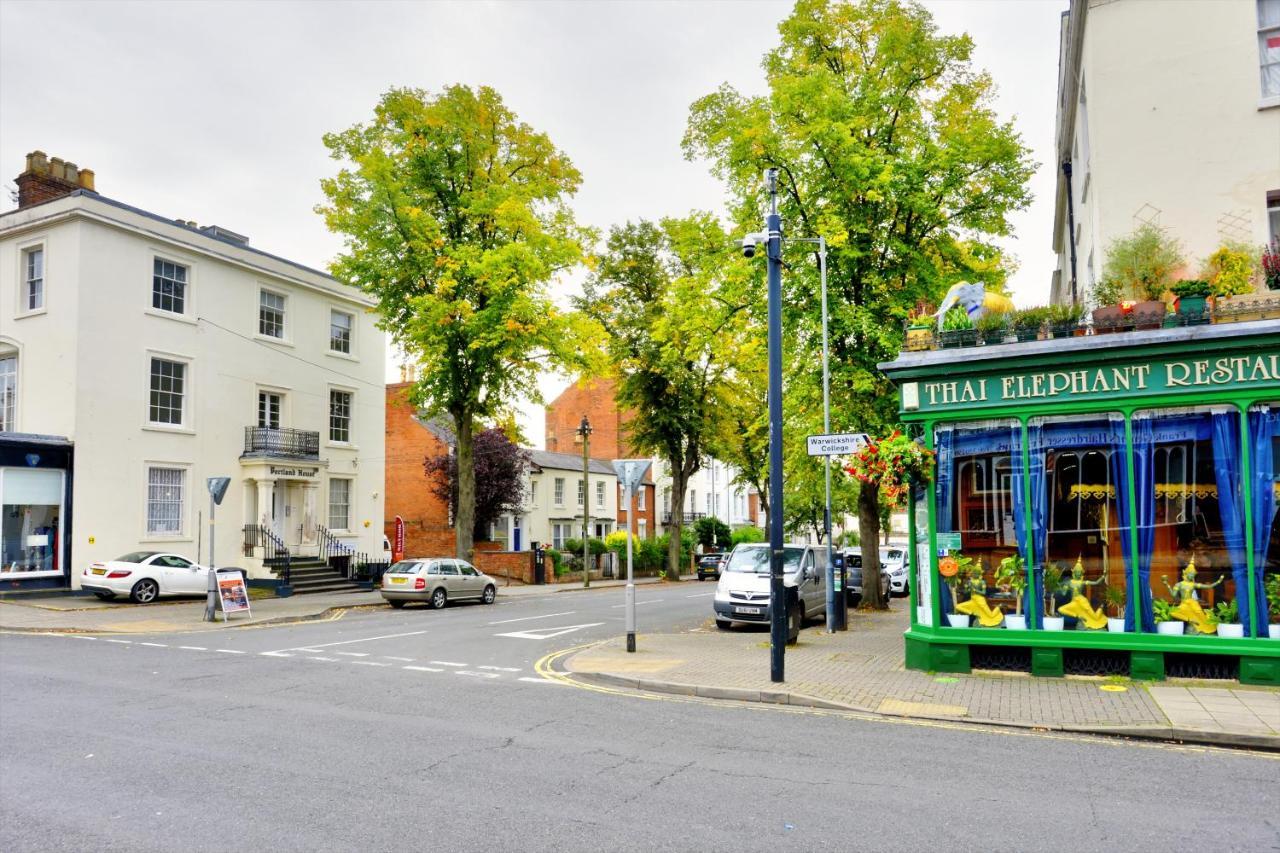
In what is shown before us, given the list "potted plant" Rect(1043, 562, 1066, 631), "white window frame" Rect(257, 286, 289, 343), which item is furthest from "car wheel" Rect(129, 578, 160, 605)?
"potted plant" Rect(1043, 562, 1066, 631)

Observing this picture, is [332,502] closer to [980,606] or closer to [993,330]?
[980,606]

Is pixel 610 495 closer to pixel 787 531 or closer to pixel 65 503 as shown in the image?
pixel 787 531

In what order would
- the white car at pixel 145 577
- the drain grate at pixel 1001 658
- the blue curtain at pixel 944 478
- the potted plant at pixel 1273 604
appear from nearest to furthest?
the potted plant at pixel 1273 604, the drain grate at pixel 1001 658, the blue curtain at pixel 944 478, the white car at pixel 145 577

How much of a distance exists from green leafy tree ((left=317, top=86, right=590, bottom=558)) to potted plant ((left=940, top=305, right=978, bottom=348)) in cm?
1657

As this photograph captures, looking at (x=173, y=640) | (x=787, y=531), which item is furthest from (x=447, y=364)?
(x=787, y=531)

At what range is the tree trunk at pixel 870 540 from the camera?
2170cm

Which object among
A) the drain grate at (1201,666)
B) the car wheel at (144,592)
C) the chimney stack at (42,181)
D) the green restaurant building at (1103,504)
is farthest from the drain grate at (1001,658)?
the chimney stack at (42,181)

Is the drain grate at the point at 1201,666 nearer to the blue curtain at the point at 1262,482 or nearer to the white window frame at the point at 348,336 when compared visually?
the blue curtain at the point at 1262,482

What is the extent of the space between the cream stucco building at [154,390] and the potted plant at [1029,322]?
23.9m

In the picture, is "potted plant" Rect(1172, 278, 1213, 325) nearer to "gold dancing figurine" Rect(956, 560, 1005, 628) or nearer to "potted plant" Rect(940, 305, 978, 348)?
"potted plant" Rect(940, 305, 978, 348)

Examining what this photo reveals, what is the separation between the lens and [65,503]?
2444 centimetres

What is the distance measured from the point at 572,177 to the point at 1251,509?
2354cm

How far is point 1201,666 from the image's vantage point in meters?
11.2

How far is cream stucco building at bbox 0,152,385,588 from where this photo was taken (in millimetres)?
24562
